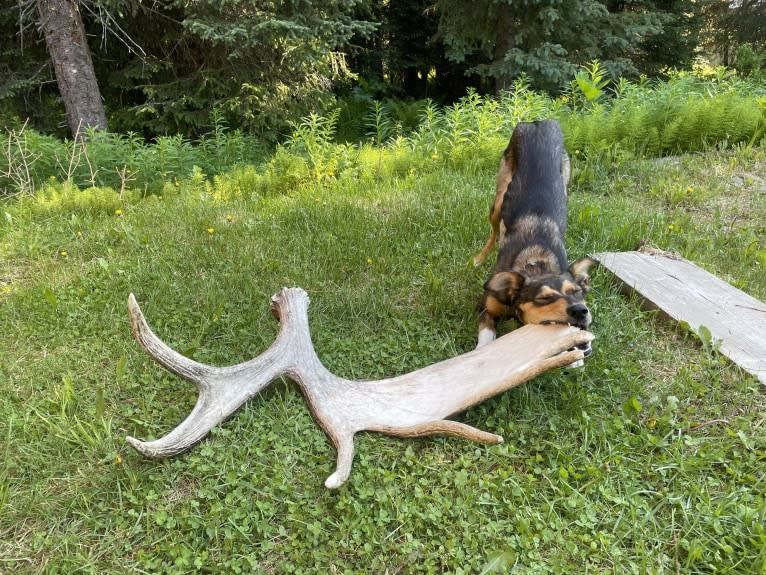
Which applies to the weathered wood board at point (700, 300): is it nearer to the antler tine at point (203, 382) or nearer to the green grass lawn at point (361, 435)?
the green grass lawn at point (361, 435)

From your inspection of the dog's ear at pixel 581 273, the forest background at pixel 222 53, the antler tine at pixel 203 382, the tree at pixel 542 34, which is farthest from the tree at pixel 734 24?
the antler tine at pixel 203 382

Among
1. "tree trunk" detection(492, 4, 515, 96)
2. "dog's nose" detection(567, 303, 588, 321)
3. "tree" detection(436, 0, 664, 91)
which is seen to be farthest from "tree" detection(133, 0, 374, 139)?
"dog's nose" detection(567, 303, 588, 321)

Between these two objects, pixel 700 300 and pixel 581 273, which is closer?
pixel 581 273

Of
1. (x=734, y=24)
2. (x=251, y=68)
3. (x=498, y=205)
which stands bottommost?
(x=498, y=205)

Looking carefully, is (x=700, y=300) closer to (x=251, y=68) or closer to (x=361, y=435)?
(x=361, y=435)

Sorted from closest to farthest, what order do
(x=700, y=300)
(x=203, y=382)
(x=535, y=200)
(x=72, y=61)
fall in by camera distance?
1. (x=203, y=382)
2. (x=700, y=300)
3. (x=535, y=200)
4. (x=72, y=61)

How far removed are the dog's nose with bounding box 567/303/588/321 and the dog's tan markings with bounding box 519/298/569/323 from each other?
32mm

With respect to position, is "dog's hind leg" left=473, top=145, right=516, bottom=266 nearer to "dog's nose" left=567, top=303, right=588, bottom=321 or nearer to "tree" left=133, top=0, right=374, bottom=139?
"dog's nose" left=567, top=303, right=588, bottom=321

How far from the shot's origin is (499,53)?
9336 millimetres

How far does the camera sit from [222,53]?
8648mm

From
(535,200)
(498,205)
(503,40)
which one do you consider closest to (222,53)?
(503,40)

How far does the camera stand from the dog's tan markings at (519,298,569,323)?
3004mm

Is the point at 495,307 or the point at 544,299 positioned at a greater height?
the point at 544,299

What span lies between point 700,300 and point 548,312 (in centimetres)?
155
